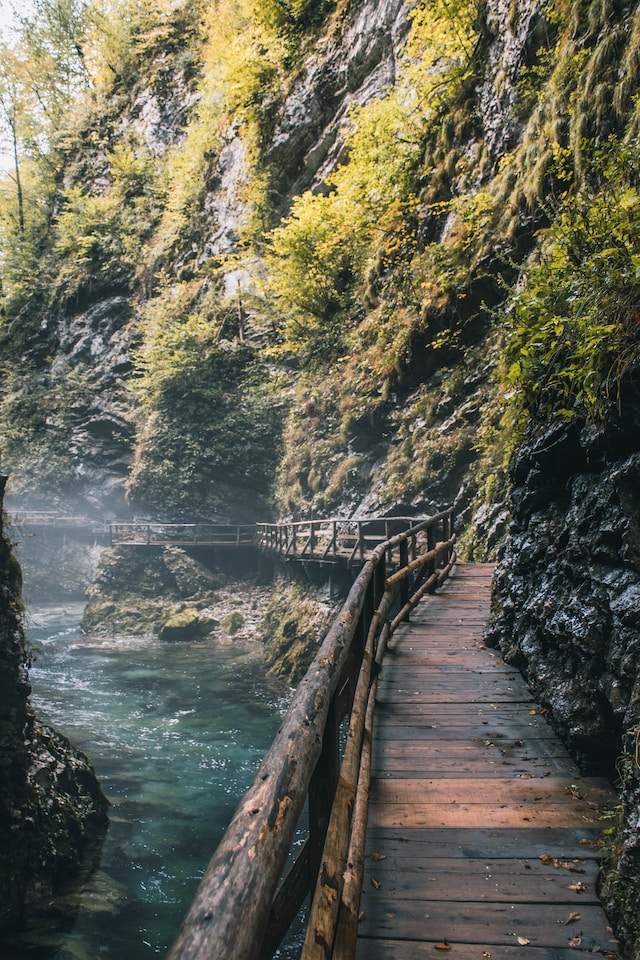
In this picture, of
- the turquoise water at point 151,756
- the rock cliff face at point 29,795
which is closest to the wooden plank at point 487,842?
the turquoise water at point 151,756

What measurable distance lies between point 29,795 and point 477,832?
5.93 meters

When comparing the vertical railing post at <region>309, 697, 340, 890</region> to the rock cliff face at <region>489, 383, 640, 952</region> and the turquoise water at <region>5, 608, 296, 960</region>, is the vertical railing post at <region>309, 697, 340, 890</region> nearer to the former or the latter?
the rock cliff face at <region>489, 383, 640, 952</region>

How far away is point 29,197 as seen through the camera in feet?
116

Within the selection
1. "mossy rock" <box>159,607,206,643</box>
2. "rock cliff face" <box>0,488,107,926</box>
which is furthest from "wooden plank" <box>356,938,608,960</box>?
"mossy rock" <box>159,607,206,643</box>

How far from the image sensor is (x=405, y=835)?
2799 millimetres

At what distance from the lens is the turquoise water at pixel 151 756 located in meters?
5.96

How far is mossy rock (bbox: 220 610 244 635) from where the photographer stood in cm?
1881

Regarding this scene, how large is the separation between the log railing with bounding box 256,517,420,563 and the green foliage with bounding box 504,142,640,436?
6650 millimetres

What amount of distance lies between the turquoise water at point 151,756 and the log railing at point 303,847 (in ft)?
15.7

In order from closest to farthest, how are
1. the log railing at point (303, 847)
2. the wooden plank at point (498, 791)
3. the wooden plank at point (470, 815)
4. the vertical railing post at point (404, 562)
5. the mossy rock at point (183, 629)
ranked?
the log railing at point (303, 847)
the wooden plank at point (470, 815)
the wooden plank at point (498, 791)
the vertical railing post at point (404, 562)
the mossy rock at point (183, 629)

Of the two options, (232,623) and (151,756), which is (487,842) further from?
(232,623)

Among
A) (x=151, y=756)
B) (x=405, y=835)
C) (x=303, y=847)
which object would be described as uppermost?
(x=303, y=847)

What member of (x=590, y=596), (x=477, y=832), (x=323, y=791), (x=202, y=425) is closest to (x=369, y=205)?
(x=202, y=425)

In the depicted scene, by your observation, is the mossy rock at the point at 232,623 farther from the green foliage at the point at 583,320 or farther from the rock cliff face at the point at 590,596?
the green foliage at the point at 583,320
